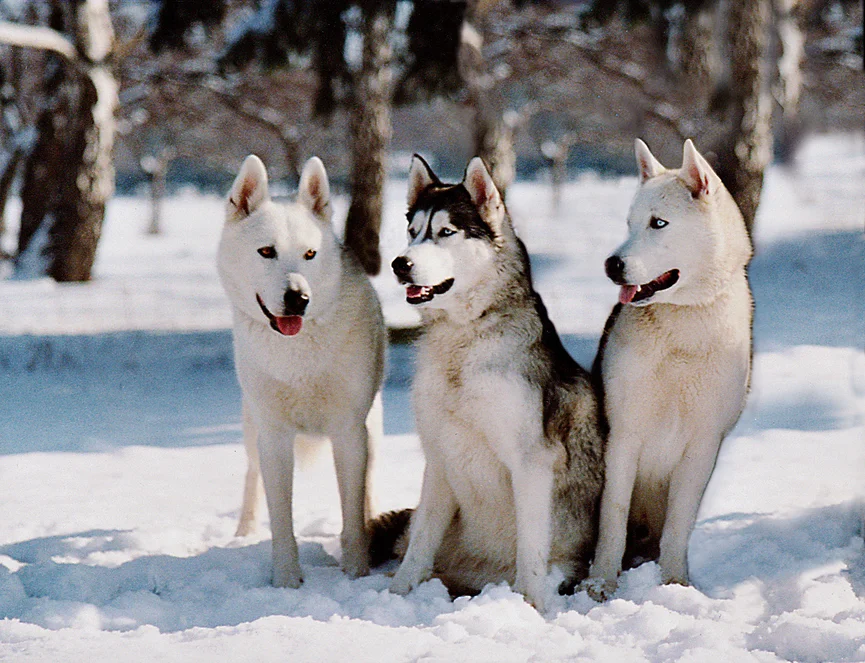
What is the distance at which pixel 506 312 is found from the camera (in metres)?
3.57

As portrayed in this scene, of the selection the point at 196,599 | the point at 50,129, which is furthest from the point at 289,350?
the point at 50,129

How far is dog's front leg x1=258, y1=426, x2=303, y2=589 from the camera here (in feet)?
12.8

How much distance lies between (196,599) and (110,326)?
23.7ft

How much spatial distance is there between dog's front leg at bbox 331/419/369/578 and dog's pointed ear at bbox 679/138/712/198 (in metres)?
1.67

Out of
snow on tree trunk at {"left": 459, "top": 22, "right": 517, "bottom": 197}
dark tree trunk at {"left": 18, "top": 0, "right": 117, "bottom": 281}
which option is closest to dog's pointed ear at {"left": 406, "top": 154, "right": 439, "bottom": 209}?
snow on tree trunk at {"left": 459, "top": 22, "right": 517, "bottom": 197}

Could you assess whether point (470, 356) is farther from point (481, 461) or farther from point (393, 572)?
point (393, 572)

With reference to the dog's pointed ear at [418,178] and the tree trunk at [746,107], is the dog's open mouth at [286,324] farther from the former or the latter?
the tree trunk at [746,107]

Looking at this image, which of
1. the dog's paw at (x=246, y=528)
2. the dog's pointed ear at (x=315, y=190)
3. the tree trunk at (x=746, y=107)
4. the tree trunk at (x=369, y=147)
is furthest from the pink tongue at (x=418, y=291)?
the tree trunk at (x=369, y=147)

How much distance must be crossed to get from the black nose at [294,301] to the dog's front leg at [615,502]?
134 cm

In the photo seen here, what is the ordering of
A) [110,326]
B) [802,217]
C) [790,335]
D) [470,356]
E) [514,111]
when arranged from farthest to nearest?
[514,111] → [802,217] → [110,326] → [790,335] → [470,356]

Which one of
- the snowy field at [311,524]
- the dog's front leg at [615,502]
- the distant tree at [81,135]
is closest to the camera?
the snowy field at [311,524]

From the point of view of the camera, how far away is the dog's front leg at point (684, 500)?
3.60 meters

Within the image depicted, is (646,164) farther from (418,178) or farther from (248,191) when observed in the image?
(248,191)

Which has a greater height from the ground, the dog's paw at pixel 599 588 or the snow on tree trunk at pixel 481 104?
the snow on tree trunk at pixel 481 104
